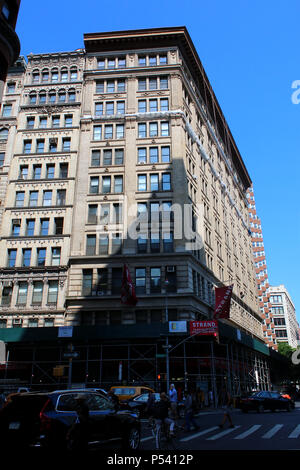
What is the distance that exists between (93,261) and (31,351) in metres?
10.1

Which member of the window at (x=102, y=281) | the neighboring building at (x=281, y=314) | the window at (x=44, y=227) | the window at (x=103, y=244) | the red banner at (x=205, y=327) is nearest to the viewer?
the red banner at (x=205, y=327)

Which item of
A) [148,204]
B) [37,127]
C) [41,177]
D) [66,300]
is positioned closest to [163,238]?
[148,204]

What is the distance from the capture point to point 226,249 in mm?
58812

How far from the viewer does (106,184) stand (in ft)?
143

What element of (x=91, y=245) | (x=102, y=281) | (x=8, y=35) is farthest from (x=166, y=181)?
(x=8, y=35)

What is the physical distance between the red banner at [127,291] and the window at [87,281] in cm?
471

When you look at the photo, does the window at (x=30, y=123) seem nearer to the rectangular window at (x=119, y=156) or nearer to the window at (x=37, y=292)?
the rectangular window at (x=119, y=156)

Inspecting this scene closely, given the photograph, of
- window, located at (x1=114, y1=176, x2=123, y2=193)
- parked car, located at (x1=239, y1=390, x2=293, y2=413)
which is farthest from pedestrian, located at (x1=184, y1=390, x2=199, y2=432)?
window, located at (x1=114, y1=176, x2=123, y2=193)

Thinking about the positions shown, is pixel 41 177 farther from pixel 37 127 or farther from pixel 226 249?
pixel 226 249

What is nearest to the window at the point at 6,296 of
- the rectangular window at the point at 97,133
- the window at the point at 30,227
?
the window at the point at 30,227

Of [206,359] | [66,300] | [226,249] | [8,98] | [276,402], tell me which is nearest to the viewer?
[276,402]

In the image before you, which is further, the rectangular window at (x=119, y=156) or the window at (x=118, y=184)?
the rectangular window at (x=119, y=156)

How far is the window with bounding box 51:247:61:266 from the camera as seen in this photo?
40.6m

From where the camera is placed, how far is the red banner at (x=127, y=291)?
3531cm
